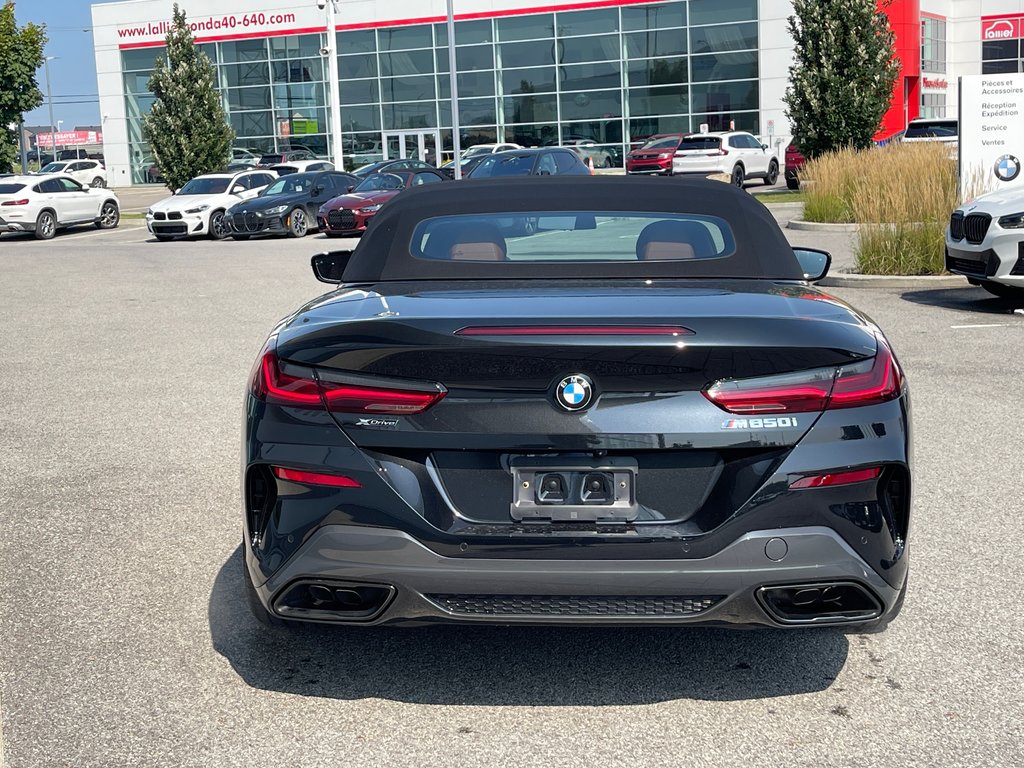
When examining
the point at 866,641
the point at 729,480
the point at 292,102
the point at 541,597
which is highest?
the point at 292,102

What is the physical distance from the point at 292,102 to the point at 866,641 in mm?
59073

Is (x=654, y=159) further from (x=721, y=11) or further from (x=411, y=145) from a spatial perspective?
(x=411, y=145)

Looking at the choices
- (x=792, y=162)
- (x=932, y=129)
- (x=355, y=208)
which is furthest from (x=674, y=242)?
(x=792, y=162)

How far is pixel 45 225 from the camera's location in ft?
106

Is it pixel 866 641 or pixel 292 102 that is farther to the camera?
pixel 292 102

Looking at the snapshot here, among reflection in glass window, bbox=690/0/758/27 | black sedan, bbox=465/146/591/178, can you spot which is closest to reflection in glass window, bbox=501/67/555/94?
reflection in glass window, bbox=690/0/758/27

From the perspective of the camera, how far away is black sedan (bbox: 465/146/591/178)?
82.0 ft

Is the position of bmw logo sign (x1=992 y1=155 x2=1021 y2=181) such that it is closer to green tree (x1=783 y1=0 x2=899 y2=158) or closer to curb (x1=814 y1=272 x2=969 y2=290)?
curb (x1=814 y1=272 x2=969 y2=290)

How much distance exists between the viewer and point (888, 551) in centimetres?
360

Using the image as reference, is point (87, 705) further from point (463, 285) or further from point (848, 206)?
point (848, 206)

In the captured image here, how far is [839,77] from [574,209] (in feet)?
88.7

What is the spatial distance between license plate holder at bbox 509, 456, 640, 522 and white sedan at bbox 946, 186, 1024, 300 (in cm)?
974

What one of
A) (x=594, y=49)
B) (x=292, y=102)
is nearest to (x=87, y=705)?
(x=594, y=49)

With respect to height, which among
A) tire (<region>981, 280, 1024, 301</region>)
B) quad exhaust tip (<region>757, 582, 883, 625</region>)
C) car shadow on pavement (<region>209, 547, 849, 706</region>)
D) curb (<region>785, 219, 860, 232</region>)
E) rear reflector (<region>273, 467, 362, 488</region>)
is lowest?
car shadow on pavement (<region>209, 547, 849, 706</region>)
